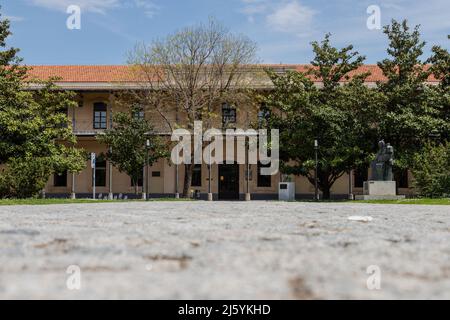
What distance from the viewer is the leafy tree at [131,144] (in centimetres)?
3006

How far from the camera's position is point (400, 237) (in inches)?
229

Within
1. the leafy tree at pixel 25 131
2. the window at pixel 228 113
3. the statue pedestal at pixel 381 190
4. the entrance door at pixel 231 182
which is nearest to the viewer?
the leafy tree at pixel 25 131

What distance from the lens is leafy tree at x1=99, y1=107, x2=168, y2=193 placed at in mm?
30062

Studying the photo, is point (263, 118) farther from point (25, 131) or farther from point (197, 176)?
point (25, 131)

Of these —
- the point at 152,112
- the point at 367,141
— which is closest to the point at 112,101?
the point at 152,112

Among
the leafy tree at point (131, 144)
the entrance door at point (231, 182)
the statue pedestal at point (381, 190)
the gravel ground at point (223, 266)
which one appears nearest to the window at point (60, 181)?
the leafy tree at point (131, 144)

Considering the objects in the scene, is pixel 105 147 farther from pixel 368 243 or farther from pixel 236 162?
pixel 368 243

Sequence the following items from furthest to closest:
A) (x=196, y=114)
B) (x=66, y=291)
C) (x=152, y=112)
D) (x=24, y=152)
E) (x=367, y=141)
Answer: (x=152, y=112), (x=196, y=114), (x=367, y=141), (x=24, y=152), (x=66, y=291)

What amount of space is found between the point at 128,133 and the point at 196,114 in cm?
411

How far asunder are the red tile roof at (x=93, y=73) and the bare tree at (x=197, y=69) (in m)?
4.73

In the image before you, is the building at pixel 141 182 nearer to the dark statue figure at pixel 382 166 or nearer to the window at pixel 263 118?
the window at pixel 263 118

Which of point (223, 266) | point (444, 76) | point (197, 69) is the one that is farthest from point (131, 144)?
point (223, 266)
